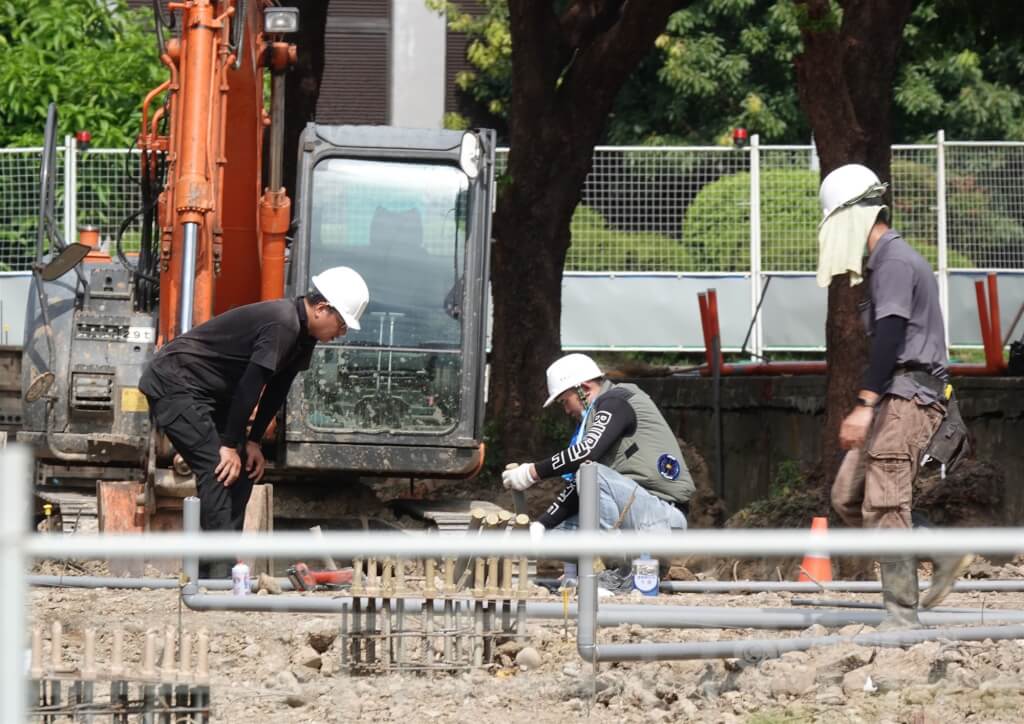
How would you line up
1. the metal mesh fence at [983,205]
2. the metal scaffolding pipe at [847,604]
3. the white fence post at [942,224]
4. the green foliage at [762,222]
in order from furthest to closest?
1. the green foliage at [762,222]
2. the white fence post at [942,224]
3. the metal mesh fence at [983,205]
4. the metal scaffolding pipe at [847,604]

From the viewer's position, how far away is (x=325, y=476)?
11719 millimetres

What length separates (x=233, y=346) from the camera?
27.8 feet

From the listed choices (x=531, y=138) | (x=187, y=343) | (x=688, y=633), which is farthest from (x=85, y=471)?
(x=688, y=633)

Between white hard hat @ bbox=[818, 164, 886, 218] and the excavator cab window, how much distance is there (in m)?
3.84

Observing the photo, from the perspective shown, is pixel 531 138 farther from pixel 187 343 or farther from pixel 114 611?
pixel 114 611

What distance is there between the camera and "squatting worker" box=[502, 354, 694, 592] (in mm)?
8969

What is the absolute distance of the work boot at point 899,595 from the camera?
22.0 ft

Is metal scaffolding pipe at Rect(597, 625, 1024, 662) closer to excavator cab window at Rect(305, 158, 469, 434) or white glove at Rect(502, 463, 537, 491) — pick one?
white glove at Rect(502, 463, 537, 491)

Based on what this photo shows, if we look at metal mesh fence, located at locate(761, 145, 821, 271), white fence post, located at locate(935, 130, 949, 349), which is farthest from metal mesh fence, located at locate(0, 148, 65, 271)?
white fence post, located at locate(935, 130, 949, 349)

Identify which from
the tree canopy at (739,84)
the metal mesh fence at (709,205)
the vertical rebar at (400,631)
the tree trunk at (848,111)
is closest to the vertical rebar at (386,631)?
the vertical rebar at (400,631)

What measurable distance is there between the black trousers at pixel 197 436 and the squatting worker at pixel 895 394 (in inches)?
117

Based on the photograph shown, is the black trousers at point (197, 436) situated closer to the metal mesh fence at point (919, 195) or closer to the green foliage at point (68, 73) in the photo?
the metal mesh fence at point (919, 195)

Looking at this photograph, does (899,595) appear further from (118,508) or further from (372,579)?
(118,508)

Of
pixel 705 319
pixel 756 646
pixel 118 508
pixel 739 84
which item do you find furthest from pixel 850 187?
pixel 739 84
